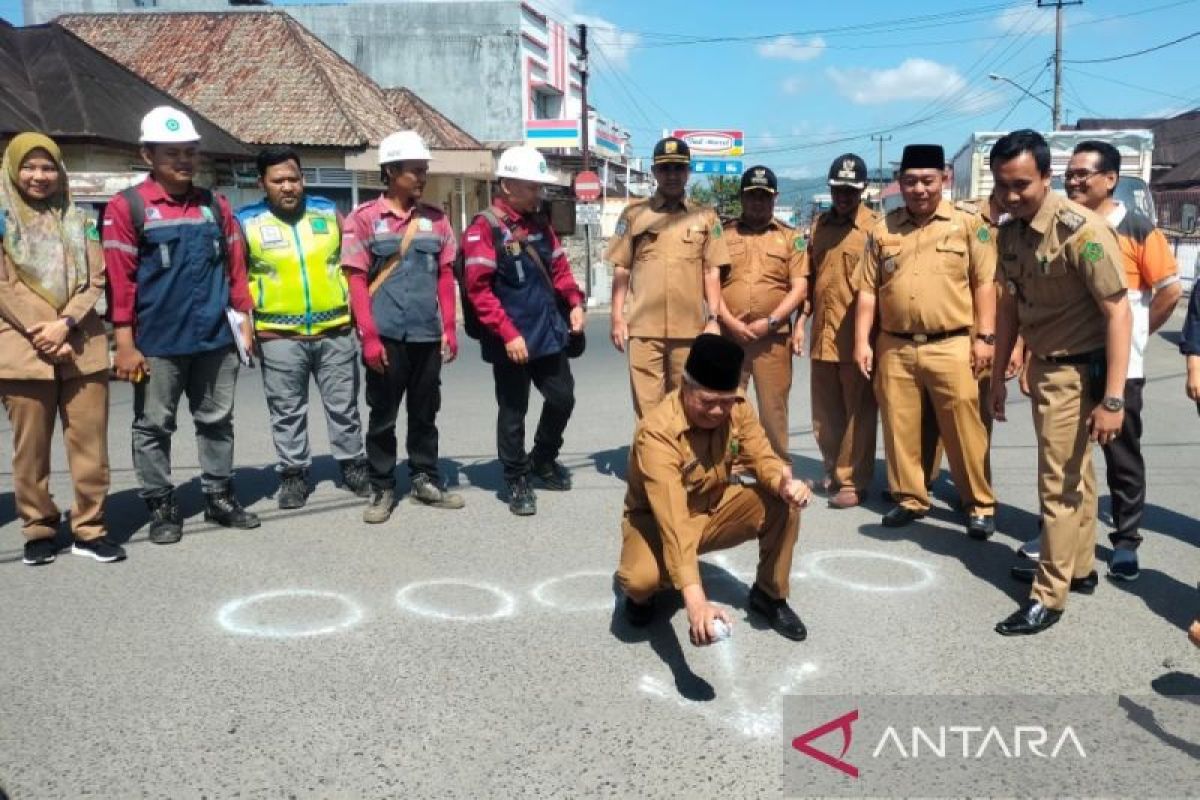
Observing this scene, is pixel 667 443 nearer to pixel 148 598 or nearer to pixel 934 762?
pixel 934 762

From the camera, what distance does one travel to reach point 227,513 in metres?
5.19

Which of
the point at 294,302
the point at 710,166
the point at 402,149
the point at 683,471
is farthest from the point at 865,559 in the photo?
the point at 710,166

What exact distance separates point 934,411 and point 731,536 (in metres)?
1.86

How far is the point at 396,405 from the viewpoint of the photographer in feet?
18.0

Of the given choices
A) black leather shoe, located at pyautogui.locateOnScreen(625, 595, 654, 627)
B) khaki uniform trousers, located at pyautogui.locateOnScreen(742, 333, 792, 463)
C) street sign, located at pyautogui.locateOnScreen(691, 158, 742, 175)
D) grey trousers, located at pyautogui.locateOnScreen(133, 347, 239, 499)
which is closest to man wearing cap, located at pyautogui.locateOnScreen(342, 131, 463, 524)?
grey trousers, located at pyautogui.locateOnScreen(133, 347, 239, 499)

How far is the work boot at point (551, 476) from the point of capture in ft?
19.6

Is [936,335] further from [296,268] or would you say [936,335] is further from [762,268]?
[296,268]

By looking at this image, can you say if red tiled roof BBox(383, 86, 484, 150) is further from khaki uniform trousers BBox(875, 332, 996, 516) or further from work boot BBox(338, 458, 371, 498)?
khaki uniform trousers BBox(875, 332, 996, 516)

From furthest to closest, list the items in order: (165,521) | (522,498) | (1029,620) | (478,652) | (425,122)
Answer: (425,122), (522,498), (165,521), (1029,620), (478,652)

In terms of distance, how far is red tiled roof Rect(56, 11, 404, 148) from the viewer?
22.4m

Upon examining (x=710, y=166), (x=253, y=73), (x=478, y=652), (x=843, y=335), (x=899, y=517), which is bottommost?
(x=478, y=652)

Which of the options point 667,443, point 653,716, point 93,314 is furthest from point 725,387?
point 93,314

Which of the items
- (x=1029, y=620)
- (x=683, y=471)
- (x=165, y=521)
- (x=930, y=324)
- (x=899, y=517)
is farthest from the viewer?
(x=899, y=517)

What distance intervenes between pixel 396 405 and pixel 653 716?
2856 mm
